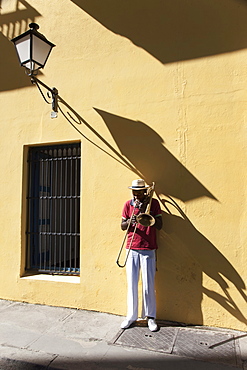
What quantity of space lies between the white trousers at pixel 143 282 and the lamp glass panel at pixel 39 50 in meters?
2.90

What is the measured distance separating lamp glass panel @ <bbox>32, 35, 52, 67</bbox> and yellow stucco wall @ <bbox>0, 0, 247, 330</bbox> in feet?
2.67

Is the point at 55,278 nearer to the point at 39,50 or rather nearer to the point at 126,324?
the point at 126,324

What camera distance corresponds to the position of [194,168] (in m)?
4.29

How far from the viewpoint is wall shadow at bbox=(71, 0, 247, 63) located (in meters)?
4.27

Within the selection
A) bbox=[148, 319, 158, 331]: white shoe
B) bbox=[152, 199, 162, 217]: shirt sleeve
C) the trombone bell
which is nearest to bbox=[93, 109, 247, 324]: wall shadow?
A: bbox=[152, 199, 162, 217]: shirt sleeve

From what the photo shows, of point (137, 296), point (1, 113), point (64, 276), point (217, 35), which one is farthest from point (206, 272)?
point (1, 113)

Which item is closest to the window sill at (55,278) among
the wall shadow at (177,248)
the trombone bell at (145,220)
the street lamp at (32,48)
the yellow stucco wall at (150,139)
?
the yellow stucco wall at (150,139)

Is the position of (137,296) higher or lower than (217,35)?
lower

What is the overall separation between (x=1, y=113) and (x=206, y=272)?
Answer: 4.34 meters

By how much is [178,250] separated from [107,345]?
1512mm

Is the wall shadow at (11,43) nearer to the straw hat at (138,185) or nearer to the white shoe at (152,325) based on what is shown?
the straw hat at (138,185)

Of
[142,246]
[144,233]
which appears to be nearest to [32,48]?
[144,233]

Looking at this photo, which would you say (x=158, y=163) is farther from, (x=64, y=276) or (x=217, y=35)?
(x=64, y=276)

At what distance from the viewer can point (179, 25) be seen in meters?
4.51
